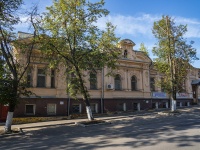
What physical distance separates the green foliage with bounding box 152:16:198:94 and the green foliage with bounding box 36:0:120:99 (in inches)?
347

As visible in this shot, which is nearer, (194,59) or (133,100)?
(194,59)

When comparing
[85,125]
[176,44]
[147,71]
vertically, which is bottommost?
[85,125]

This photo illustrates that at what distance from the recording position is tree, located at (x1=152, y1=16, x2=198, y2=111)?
23359 millimetres

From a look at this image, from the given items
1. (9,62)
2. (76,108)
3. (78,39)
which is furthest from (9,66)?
(76,108)

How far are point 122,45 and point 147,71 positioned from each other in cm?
506

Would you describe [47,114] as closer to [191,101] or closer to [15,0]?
[15,0]

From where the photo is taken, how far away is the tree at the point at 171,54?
2336cm

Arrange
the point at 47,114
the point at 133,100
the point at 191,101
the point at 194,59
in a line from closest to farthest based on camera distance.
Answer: the point at 47,114
the point at 194,59
the point at 133,100
the point at 191,101

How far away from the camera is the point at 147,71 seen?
28.8 meters

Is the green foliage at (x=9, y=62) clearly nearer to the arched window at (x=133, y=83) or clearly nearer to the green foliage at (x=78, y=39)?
the green foliage at (x=78, y=39)

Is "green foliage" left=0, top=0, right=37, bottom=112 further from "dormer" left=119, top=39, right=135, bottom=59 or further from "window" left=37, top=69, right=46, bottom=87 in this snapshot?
"dormer" left=119, top=39, right=135, bottom=59

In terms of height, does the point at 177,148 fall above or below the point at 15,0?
below

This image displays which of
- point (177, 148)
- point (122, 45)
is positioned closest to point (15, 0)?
point (177, 148)

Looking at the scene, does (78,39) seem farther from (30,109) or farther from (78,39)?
(30,109)
